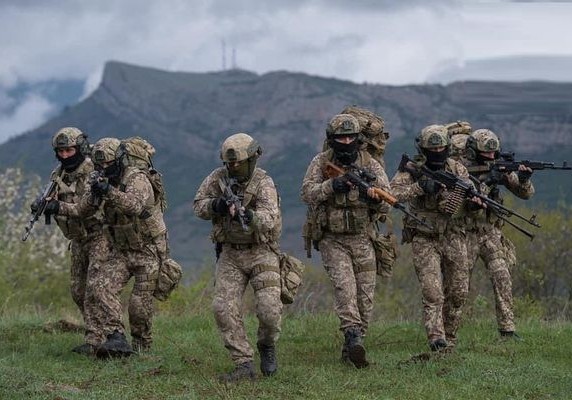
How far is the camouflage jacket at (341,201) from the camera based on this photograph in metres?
11.0

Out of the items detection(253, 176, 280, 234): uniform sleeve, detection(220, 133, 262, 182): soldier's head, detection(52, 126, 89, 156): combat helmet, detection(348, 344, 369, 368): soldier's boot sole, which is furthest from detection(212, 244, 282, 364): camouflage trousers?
detection(52, 126, 89, 156): combat helmet

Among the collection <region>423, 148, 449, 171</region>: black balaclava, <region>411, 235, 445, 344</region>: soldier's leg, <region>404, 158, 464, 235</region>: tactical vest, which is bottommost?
<region>411, 235, 445, 344</region>: soldier's leg

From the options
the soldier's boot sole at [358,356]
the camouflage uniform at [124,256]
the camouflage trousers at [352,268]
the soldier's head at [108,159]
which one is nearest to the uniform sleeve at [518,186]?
the camouflage trousers at [352,268]

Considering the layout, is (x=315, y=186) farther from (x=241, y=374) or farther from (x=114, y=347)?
(x=114, y=347)

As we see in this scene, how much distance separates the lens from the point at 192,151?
188 metres

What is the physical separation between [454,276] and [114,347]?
12.0 feet

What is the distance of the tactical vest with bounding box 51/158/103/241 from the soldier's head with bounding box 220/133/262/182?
6.78ft

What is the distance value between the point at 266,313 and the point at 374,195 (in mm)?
1560

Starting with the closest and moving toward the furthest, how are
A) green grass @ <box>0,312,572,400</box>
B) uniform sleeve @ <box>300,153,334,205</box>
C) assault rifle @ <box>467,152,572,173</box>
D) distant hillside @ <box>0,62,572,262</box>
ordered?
1. green grass @ <box>0,312,572,400</box>
2. uniform sleeve @ <box>300,153,334,205</box>
3. assault rifle @ <box>467,152,572,173</box>
4. distant hillside @ <box>0,62,572,262</box>

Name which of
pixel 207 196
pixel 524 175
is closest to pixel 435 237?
pixel 524 175

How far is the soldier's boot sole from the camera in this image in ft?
35.3

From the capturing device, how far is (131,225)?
11.4m

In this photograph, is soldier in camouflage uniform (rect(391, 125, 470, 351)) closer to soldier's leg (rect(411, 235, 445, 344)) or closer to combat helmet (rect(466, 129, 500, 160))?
soldier's leg (rect(411, 235, 445, 344))

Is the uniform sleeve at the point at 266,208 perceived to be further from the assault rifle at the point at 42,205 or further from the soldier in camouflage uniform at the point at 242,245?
the assault rifle at the point at 42,205
